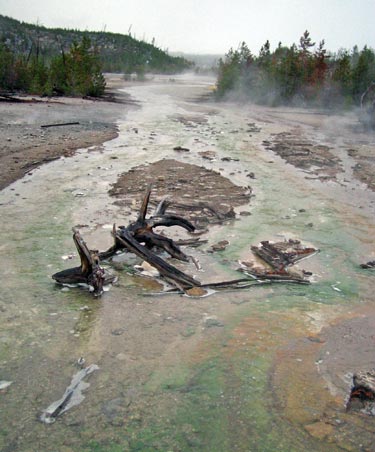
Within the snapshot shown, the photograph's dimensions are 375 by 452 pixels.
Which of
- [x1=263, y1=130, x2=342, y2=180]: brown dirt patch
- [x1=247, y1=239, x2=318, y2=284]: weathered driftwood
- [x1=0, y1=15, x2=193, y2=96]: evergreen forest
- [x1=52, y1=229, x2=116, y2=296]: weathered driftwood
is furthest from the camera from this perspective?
[x1=0, y1=15, x2=193, y2=96]: evergreen forest

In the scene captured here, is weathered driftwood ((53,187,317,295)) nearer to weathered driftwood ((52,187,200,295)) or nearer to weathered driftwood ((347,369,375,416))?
weathered driftwood ((52,187,200,295))

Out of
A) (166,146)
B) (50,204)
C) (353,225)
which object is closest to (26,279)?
(50,204)

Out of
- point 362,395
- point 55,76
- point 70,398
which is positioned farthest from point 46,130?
point 362,395

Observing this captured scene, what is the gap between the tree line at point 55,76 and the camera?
85.8 feet

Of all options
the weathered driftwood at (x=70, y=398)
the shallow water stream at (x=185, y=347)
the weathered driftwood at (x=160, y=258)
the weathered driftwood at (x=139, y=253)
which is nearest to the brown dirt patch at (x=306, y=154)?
the shallow water stream at (x=185, y=347)

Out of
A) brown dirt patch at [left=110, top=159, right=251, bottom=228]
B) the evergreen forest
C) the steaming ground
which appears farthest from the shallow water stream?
the evergreen forest

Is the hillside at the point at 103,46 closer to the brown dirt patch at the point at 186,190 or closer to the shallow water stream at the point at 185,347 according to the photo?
the brown dirt patch at the point at 186,190

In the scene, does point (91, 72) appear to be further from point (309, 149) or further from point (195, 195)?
point (195, 195)

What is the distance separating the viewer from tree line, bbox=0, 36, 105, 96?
1030 inches

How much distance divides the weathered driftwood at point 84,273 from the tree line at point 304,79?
26.6 meters

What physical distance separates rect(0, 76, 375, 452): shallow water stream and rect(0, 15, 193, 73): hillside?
46326mm

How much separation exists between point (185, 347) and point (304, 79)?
31.2 meters

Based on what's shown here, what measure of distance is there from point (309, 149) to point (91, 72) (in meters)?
18.3

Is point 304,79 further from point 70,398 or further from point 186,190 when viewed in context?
point 70,398
